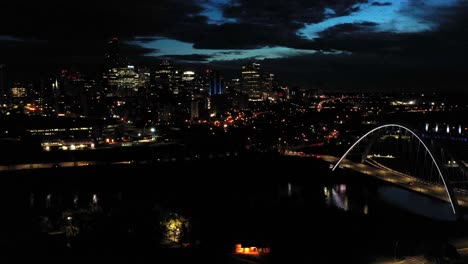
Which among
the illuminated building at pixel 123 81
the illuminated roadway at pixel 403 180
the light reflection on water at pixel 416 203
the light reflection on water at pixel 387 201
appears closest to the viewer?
the light reflection on water at pixel 416 203

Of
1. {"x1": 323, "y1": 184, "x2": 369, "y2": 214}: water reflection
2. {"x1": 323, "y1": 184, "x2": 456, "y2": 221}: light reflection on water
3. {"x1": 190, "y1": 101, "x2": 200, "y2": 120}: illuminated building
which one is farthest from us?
{"x1": 190, "y1": 101, "x2": 200, "y2": 120}: illuminated building

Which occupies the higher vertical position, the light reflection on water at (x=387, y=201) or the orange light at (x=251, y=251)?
the orange light at (x=251, y=251)

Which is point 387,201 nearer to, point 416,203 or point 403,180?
point 416,203

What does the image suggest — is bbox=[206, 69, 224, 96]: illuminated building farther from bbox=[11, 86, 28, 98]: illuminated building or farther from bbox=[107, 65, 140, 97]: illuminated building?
bbox=[11, 86, 28, 98]: illuminated building

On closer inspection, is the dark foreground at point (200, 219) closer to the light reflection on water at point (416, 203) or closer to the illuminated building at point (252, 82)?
the light reflection on water at point (416, 203)

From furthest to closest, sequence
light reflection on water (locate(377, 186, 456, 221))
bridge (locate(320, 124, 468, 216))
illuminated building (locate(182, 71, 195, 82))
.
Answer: illuminated building (locate(182, 71, 195, 82)), light reflection on water (locate(377, 186, 456, 221)), bridge (locate(320, 124, 468, 216))

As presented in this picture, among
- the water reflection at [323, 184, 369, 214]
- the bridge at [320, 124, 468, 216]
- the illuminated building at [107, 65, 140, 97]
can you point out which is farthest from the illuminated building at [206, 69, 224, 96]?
the water reflection at [323, 184, 369, 214]

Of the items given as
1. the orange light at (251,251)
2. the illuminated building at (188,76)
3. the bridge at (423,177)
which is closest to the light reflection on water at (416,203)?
the bridge at (423,177)

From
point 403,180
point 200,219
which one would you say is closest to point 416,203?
point 403,180

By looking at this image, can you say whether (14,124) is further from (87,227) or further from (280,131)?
(87,227)
